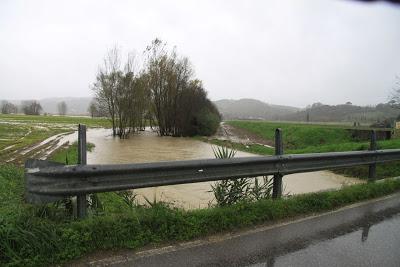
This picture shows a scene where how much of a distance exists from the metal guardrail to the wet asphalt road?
840mm

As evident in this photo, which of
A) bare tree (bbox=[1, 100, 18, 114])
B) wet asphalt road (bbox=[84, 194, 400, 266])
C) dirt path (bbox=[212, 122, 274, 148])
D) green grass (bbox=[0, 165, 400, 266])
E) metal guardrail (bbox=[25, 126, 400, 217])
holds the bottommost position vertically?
dirt path (bbox=[212, 122, 274, 148])

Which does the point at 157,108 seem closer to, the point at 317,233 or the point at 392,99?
the point at 392,99

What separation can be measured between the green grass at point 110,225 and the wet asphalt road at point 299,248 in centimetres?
23

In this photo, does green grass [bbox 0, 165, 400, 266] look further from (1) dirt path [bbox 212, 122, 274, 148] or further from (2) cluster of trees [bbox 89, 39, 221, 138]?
(2) cluster of trees [bbox 89, 39, 221, 138]

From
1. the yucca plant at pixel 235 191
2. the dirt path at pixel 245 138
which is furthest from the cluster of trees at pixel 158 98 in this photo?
the yucca plant at pixel 235 191

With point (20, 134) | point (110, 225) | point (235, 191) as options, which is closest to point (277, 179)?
point (235, 191)

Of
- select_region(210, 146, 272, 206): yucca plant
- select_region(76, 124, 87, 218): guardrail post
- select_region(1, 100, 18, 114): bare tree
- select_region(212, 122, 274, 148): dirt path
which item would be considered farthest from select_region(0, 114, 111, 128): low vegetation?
select_region(76, 124, 87, 218): guardrail post

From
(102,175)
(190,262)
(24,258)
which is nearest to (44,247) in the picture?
(24,258)

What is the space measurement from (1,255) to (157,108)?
48.3 meters

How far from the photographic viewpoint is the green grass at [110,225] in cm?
346

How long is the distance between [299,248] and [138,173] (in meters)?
1.99

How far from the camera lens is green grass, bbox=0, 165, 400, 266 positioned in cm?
346

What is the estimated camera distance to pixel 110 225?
160 inches

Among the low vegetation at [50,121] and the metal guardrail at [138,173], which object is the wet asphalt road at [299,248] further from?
the low vegetation at [50,121]
